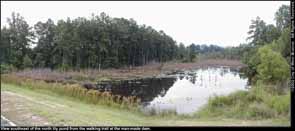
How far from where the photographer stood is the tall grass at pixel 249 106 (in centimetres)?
794


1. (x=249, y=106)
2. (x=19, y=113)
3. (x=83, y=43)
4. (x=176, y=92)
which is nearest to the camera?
(x=19, y=113)

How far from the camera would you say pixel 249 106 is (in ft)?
31.0

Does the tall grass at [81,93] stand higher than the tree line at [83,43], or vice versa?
the tree line at [83,43]

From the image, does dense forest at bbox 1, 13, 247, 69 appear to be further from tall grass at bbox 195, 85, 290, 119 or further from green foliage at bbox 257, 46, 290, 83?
tall grass at bbox 195, 85, 290, 119

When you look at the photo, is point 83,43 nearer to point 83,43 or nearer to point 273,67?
point 83,43

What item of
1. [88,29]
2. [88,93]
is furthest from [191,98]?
[88,29]

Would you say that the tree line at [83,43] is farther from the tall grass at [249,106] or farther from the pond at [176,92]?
the tall grass at [249,106]

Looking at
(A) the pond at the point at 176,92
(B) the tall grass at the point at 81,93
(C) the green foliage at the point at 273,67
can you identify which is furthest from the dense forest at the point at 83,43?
(C) the green foliage at the point at 273,67

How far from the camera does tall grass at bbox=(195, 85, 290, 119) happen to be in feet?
26.0

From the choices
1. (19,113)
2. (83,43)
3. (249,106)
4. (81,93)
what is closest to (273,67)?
(249,106)

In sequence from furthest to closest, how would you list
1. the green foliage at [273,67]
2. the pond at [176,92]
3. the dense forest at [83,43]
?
the dense forest at [83,43], the pond at [176,92], the green foliage at [273,67]

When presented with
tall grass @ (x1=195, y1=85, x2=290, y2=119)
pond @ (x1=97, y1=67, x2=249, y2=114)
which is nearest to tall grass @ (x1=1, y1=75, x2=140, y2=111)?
pond @ (x1=97, y1=67, x2=249, y2=114)

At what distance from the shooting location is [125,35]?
41219 millimetres

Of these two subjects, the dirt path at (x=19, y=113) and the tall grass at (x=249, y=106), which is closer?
Result: the dirt path at (x=19, y=113)
